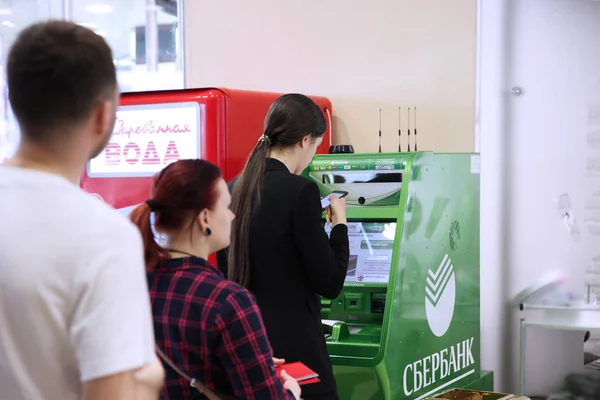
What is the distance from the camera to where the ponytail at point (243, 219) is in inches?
92.7

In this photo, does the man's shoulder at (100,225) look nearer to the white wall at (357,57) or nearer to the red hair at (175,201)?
the red hair at (175,201)

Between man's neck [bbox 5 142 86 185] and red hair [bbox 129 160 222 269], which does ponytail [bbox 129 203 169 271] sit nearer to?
red hair [bbox 129 160 222 269]

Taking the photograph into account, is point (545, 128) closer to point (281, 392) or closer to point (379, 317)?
point (379, 317)

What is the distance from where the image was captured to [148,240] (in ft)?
5.85

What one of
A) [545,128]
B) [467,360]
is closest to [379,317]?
[467,360]

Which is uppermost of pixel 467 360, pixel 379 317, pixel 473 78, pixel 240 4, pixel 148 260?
pixel 240 4

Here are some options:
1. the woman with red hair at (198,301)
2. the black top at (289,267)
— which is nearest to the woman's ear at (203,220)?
the woman with red hair at (198,301)

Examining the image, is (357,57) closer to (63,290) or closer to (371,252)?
(371,252)

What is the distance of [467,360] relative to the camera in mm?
3668

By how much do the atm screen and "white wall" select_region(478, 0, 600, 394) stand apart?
90 cm

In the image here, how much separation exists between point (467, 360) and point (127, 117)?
6.15 feet

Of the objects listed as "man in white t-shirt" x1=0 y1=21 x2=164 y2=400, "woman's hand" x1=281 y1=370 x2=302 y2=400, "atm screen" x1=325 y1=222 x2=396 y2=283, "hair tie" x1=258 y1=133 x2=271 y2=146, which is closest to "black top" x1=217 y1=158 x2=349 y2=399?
"hair tie" x1=258 y1=133 x2=271 y2=146

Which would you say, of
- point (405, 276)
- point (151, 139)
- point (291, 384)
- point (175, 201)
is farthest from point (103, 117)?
point (151, 139)

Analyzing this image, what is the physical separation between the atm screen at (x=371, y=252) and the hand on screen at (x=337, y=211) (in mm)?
654
